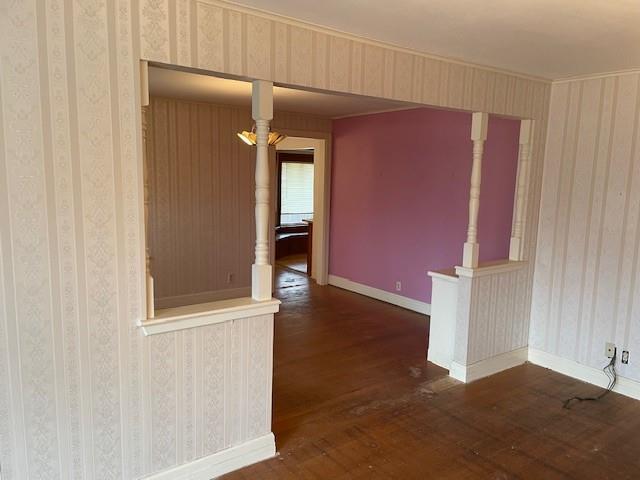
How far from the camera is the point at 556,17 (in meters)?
2.36

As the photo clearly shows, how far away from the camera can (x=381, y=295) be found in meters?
6.07

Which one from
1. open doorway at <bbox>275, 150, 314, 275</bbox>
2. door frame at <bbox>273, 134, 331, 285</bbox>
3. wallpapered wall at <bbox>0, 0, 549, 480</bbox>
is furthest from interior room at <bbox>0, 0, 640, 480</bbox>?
open doorway at <bbox>275, 150, 314, 275</bbox>

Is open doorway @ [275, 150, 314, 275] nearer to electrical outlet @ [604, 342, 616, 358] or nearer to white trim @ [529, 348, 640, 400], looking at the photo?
white trim @ [529, 348, 640, 400]

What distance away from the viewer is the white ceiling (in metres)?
2.24

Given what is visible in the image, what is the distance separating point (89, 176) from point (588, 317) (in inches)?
148

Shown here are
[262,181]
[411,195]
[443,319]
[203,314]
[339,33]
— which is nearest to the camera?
[203,314]

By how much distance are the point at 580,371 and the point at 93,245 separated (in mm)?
3785

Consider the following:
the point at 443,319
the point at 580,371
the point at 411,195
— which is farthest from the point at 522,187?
the point at 411,195

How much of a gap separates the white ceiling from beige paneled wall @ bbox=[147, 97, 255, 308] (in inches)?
128

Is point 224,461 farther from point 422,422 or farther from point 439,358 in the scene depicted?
point 439,358

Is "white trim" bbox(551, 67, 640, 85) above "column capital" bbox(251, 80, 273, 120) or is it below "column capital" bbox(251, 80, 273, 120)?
above

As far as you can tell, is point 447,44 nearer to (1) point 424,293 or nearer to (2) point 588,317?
(2) point 588,317

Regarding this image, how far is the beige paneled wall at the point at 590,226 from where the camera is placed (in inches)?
140

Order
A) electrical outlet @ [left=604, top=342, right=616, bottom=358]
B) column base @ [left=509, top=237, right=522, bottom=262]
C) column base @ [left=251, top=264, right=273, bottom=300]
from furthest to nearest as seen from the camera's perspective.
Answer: column base @ [left=509, top=237, right=522, bottom=262] < electrical outlet @ [left=604, top=342, right=616, bottom=358] < column base @ [left=251, top=264, right=273, bottom=300]
